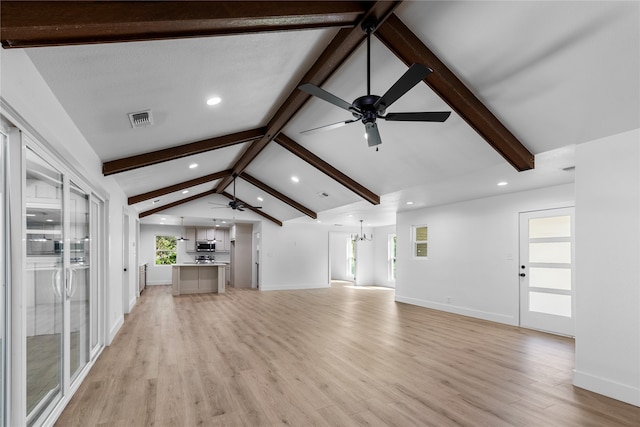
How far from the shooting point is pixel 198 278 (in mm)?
10234

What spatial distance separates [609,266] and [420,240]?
4.91 metres

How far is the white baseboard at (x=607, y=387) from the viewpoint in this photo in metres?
2.96

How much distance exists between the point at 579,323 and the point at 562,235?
99.1 inches

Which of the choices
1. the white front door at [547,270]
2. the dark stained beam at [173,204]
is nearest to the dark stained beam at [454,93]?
the white front door at [547,270]

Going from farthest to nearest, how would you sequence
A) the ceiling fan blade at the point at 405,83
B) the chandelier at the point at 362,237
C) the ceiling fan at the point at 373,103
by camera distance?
the chandelier at the point at 362,237 < the ceiling fan at the point at 373,103 < the ceiling fan blade at the point at 405,83

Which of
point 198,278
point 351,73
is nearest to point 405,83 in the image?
point 351,73

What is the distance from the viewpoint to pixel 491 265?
6.32 metres

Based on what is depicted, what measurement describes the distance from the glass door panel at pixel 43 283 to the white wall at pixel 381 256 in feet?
32.7

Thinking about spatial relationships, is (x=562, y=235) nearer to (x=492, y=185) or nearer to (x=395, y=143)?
(x=492, y=185)

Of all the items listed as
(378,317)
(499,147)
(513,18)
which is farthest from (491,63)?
(378,317)

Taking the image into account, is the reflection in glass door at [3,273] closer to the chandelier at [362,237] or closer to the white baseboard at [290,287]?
the white baseboard at [290,287]

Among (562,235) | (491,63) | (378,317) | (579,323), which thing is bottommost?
(378,317)

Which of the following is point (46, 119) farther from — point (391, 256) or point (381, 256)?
point (381, 256)

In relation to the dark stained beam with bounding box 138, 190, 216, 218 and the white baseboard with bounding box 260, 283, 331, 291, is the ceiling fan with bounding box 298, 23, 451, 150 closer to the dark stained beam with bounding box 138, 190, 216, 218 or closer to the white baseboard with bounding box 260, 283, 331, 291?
the dark stained beam with bounding box 138, 190, 216, 218
